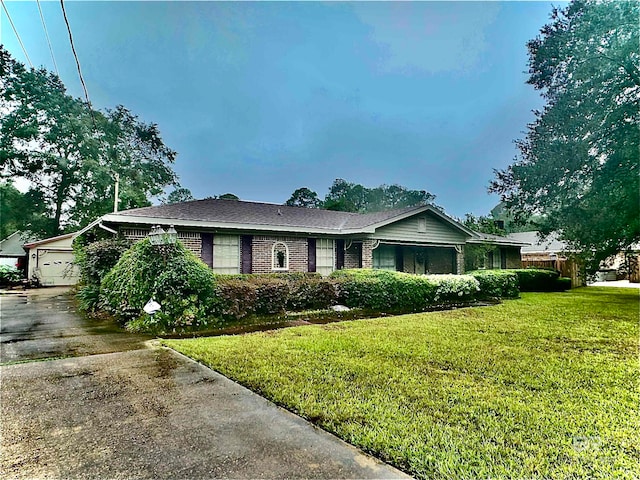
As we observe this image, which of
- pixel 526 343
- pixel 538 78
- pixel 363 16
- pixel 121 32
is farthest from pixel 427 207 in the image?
pixel 121 32

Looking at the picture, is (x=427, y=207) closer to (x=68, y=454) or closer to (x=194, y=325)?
(x=194, y=325)

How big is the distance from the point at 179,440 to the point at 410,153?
3934 centimetres

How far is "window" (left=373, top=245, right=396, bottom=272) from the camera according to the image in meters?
17.8

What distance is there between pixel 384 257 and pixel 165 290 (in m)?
11.8

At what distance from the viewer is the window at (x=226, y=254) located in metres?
13.4

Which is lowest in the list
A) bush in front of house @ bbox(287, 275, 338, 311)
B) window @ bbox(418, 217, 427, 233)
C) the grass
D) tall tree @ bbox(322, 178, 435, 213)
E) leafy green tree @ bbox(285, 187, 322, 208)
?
the grass

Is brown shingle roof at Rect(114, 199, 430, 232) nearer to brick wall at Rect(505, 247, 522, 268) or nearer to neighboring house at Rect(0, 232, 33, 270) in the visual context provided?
brick wall at Rect(505, 247, 522, 268)

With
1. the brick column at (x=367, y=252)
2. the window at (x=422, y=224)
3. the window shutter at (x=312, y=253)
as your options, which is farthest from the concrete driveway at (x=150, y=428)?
the window at (x=422, y=224)

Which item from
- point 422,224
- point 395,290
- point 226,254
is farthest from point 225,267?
point 422,224

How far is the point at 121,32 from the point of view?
12.8m

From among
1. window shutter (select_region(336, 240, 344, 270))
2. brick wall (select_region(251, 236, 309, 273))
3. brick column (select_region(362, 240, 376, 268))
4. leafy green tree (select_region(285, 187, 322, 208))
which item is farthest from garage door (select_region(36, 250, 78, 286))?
leafy green tree (select_region(285, 187, 322, 208))

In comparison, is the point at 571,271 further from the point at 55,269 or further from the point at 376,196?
the point at 55,269

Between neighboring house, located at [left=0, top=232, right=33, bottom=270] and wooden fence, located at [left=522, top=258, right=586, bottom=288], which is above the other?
neighboring house, located at [left=0, top=232, right=33, bottom=270]

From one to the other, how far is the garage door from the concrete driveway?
21.7 m
